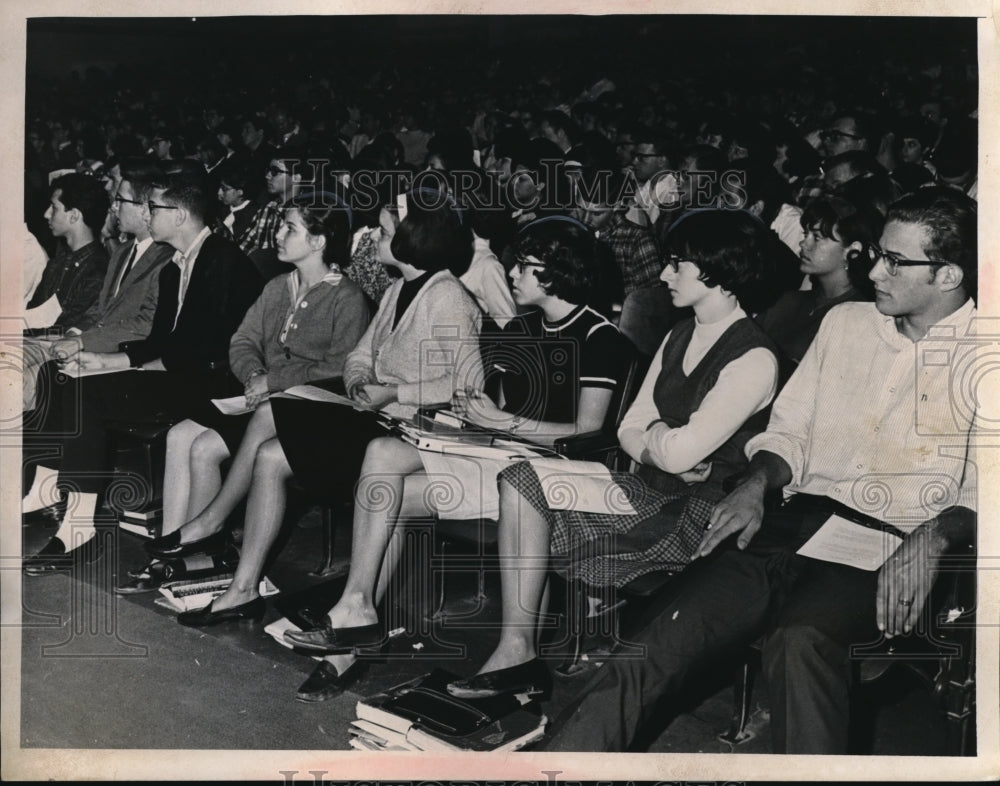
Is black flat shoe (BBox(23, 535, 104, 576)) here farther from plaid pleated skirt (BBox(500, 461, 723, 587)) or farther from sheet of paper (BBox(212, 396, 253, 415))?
plaid pleated skirt (BBox(500, 461, 723, 587))

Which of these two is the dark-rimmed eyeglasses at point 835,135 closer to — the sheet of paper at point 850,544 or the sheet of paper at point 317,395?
the sheet of paper at point 850,544

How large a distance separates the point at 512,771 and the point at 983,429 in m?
1.91

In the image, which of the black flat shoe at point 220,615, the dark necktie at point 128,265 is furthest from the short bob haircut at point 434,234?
the black flat shoe at point 220,615

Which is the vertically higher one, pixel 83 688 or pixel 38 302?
pixel 38 302

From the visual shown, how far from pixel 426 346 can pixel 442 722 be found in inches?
49.2

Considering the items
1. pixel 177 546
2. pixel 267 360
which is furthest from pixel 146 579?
pixel 267 360

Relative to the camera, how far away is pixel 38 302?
403 centimetres

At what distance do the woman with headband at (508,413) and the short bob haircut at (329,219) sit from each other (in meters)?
0.60

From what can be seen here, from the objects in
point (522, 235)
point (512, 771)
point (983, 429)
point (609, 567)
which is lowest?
point (512, 771)

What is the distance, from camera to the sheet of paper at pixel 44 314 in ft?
13.2

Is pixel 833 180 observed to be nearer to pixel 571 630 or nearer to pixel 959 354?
pixel 959 354

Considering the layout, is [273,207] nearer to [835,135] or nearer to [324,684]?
[324,684]

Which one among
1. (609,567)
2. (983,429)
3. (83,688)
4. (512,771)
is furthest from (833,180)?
(83,688)

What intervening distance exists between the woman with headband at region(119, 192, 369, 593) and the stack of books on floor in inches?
34.4
